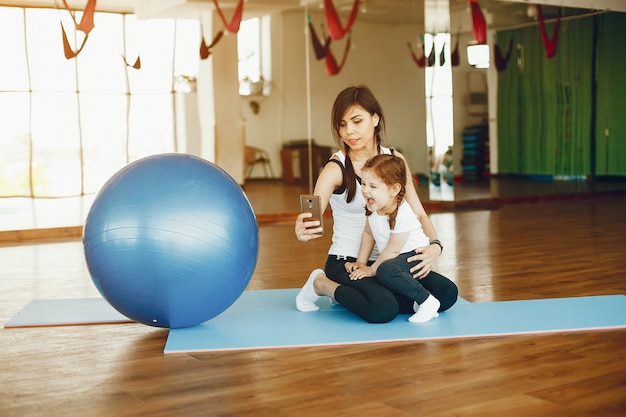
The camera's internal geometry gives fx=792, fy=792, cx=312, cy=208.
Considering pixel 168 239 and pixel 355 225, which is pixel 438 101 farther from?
pixel 168 239

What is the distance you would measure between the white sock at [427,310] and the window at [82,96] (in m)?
4.86

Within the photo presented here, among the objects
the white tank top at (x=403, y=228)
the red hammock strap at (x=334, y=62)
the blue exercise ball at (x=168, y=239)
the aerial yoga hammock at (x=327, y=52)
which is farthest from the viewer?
the red hammock strap at (x=334, y=62)

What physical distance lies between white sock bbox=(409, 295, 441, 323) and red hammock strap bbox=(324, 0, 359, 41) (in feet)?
17.8

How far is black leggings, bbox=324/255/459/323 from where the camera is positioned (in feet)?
10.1

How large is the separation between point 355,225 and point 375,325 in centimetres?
52

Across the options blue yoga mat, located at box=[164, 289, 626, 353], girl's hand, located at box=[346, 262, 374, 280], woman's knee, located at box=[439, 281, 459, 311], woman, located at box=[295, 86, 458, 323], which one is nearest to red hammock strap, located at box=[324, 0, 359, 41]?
woman, located at box=[295, 86, 458, 323]

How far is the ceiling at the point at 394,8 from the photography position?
7.36m

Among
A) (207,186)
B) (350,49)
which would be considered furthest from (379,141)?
(350,49)

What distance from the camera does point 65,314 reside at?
3482mm

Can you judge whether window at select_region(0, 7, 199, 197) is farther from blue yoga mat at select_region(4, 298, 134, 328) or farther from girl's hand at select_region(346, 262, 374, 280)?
girl's hand at select_region(346, 262, 374, 280)

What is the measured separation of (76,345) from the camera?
2949 mm

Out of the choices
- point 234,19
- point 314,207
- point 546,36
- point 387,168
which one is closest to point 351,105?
point 387,168

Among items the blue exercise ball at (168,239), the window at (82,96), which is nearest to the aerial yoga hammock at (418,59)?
the window at (82,96)

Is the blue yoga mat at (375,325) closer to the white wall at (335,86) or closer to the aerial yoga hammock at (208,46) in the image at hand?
the aerial yoga hammock at (208,46)
